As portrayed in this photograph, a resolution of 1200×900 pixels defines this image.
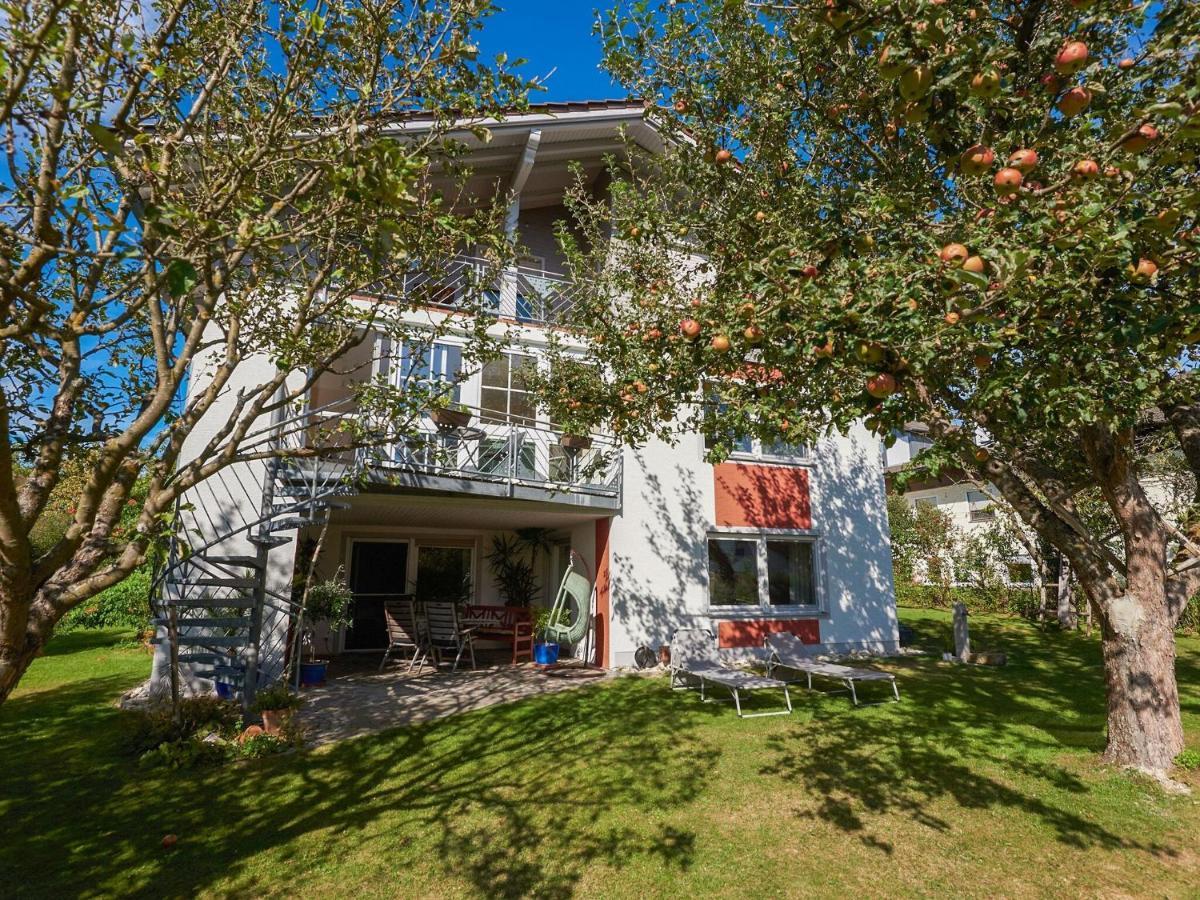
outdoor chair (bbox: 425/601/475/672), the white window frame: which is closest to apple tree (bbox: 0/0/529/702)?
outdoor chair (bbox: 425/601/475/672)

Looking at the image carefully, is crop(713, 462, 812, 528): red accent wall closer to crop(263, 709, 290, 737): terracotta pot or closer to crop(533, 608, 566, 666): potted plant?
crop(533, 608, 566, 666): potted plant

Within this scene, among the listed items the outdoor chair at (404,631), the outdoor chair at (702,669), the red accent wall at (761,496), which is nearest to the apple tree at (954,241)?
the outdoor chair at (702,669)

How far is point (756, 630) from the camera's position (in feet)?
39.2

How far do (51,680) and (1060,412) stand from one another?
13.8m

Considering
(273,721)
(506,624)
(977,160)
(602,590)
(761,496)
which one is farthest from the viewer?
(506,624)

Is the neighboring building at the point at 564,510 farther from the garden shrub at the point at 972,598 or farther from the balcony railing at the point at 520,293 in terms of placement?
the garden shrub at the point at 972,598

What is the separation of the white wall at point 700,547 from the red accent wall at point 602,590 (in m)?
0.18

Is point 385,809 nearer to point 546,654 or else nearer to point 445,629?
point 445,629

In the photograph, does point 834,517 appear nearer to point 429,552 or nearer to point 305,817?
point 429,552

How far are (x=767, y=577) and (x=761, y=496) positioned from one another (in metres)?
1.57

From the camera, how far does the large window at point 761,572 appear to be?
1209 cm

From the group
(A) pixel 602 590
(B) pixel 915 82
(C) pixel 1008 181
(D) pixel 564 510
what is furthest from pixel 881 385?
(A) pixel 602 590

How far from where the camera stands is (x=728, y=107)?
656cm

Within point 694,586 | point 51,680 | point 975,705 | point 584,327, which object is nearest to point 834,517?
point 694,586
